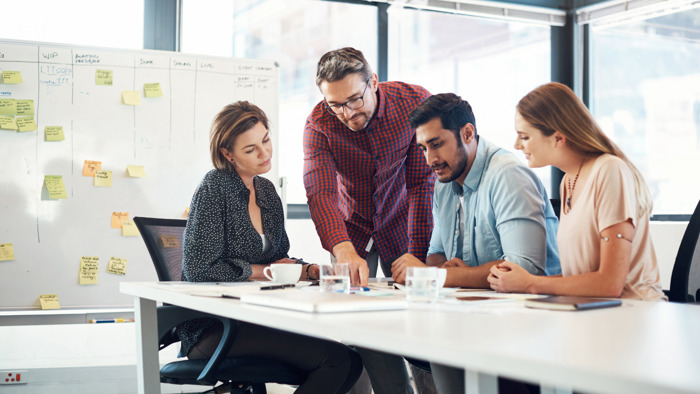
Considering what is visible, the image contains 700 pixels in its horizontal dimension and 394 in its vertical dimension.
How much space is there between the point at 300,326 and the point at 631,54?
3999mm

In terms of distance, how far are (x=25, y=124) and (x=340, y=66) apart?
1.88 meters

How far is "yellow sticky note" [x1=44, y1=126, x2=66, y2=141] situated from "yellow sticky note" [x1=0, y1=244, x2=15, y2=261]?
533mm

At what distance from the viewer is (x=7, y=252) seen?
303 centimetres

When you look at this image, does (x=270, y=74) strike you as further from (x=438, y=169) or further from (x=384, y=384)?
(x=384, y=384)

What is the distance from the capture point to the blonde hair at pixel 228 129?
6.43 feet

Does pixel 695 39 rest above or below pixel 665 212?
above

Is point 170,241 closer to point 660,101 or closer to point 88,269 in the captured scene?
point 88,269

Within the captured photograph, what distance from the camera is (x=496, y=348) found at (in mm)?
684

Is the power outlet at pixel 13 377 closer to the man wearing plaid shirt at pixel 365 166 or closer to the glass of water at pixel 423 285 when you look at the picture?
the man wearing plaid shirt at pixel 365 166

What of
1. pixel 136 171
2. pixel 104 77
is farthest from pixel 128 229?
pixel 104 77

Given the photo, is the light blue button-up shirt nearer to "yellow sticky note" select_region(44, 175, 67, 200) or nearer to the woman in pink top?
the woman in pink top

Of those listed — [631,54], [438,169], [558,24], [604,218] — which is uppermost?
[558,24]

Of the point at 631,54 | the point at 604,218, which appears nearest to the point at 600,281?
the point at 604,218

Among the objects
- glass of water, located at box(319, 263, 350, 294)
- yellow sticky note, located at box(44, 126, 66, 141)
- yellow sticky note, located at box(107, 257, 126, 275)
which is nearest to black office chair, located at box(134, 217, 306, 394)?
glass of water, located at box(319, 263, 350, 294)
